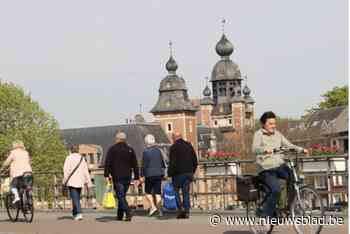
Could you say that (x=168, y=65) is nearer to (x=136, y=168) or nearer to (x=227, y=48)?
(x=227, y=48)

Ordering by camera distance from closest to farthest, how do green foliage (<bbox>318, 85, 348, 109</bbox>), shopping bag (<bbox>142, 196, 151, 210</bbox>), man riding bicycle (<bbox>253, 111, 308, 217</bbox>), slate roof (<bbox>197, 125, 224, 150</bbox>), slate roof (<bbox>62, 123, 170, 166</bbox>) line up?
man riding bicycle (<bbox>253, 111, 308, 217</bbox>) → shopping bag (<bbox>142, 196, 151, 210</bbox>) → green foliage (<bbox>318, 85, 348, 109</bbox>) → slate roof (<bbox>62, 123, 170, 166</bbox>) → slate roof (<bbox>197, 125, 224, 150</bbox>)

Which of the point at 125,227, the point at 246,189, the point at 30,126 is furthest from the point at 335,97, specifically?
the point at 246,189

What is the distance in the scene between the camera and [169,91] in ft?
550

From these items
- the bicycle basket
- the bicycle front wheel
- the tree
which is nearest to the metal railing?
the bicycle basket

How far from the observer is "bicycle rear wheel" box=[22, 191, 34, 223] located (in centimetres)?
1978

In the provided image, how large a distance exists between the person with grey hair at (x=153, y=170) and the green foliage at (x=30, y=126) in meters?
54.8

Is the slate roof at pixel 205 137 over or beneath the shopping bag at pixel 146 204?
over

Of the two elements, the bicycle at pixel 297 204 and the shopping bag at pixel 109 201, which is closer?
the bicycle at pixel 297 204

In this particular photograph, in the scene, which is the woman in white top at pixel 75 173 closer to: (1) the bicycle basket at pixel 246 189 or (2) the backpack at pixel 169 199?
(2) the backpack at pixel 169 199

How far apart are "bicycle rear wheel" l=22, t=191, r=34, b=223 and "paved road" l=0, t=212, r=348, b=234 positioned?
0.21 meters

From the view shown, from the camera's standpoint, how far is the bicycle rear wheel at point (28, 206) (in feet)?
64.9

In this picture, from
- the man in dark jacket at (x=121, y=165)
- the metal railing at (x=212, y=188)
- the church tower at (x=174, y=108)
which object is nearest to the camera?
the man in dark jacket at (x=121, y=165)

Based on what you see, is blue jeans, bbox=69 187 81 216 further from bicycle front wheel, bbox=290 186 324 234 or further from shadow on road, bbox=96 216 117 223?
bicycle front wheel, bbox=290 186 324 234

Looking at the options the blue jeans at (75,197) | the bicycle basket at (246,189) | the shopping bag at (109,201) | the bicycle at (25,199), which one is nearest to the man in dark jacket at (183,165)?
the blue jeans at (75,197)
